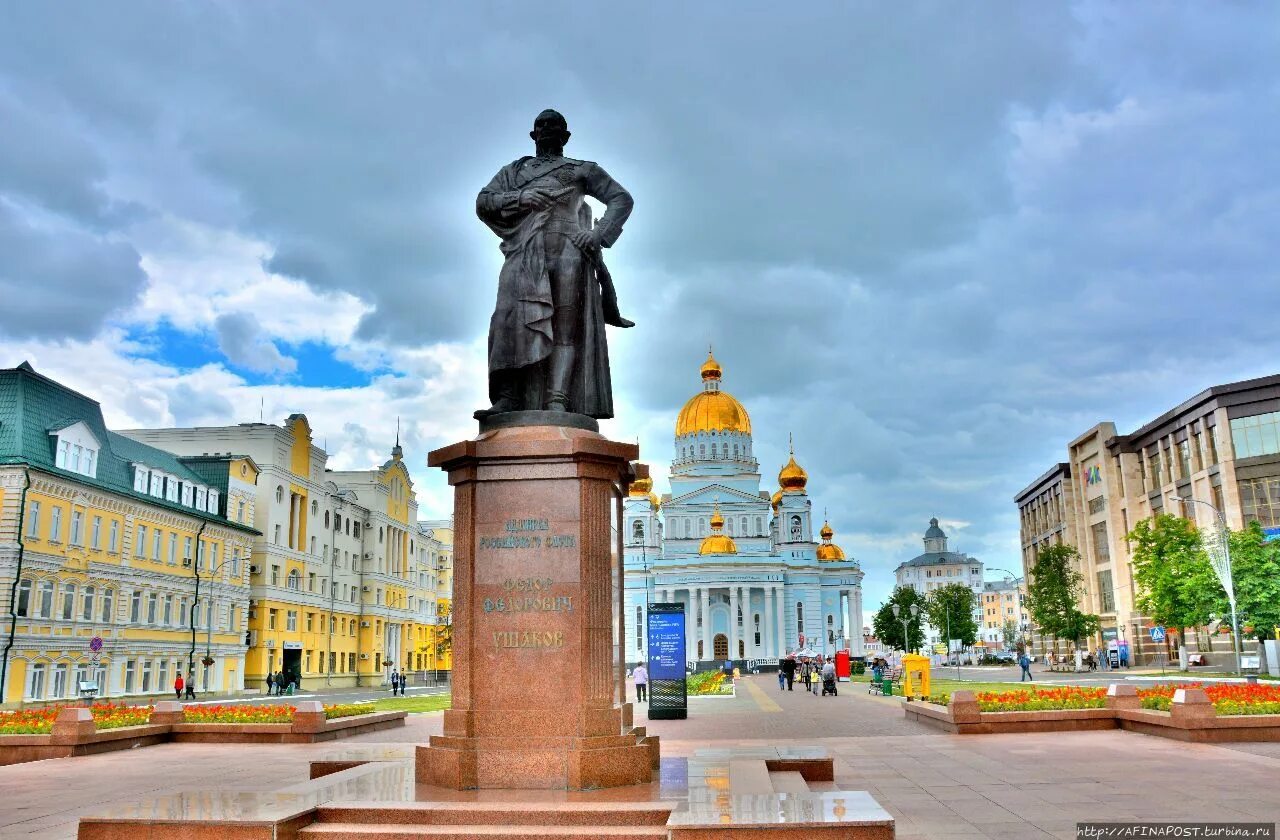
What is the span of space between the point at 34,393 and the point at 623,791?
40.6 m

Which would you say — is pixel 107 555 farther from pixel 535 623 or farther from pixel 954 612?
pixel 954 612

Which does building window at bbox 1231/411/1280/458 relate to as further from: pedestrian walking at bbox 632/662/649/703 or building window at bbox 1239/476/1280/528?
pedestrian walking at bbox 632/662/649/703

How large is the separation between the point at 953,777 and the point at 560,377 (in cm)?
830

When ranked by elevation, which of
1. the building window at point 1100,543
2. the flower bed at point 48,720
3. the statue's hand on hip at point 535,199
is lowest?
the flower bed at point 48,720

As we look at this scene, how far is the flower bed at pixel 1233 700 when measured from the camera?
62.3 feet

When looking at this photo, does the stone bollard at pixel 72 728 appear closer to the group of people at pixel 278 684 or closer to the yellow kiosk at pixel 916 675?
the yellow kiosk at pixel 916 675

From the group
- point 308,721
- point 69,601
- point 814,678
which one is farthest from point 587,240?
point 814,678

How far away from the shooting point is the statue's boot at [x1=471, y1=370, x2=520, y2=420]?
40.6ft

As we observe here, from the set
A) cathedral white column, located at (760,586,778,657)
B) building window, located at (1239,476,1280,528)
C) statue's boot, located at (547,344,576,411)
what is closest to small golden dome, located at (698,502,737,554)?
cathedral white column, located at (760,586,778,657)

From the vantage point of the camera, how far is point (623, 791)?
10109 millimetres

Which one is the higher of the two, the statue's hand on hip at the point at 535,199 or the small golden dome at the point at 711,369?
the small golden dome at the point at 711,369

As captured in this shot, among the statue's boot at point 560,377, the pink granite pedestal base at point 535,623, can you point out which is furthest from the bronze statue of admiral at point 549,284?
the pink granite pedestal base at point 535,623

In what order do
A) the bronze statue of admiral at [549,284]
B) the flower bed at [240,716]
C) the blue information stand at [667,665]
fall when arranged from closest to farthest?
1. the bronze statue of admiral at [549,284]
2. the flower bed at [240,716]
3. the blue information stand at [667,665]

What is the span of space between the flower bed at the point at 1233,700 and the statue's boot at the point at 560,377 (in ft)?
45.6
